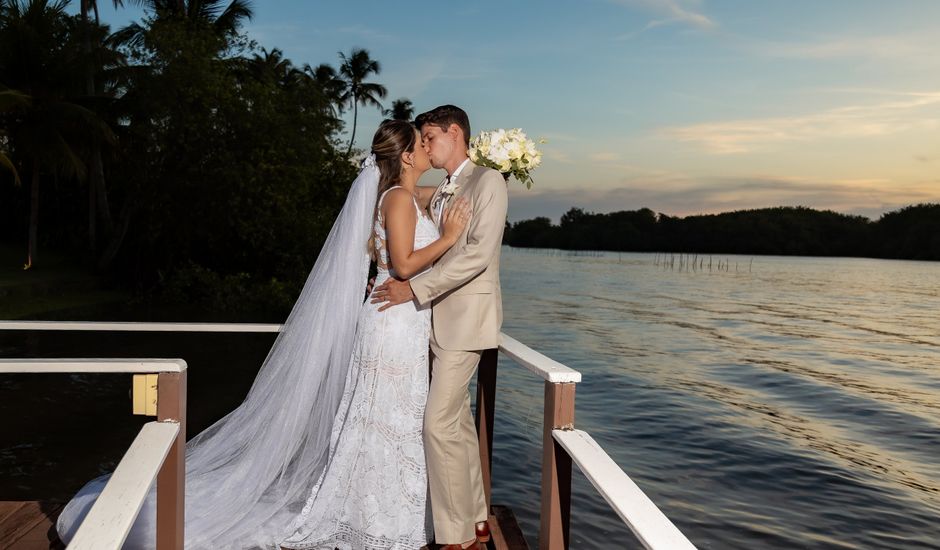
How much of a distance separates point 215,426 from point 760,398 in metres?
18.0

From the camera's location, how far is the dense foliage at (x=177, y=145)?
2373 cm

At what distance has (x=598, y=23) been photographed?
4331 cm

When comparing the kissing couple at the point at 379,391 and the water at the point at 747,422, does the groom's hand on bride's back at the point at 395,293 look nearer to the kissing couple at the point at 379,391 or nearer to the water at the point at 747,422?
the kissing couple at the point at 379,391

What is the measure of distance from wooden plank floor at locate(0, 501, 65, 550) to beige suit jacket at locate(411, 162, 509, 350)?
1.79 m

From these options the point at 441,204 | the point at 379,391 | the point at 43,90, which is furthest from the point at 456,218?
the point at 43,90

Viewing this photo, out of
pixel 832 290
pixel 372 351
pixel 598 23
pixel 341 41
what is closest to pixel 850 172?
pixel 832 290

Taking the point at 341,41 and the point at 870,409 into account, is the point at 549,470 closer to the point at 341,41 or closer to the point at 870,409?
the point at 870,409

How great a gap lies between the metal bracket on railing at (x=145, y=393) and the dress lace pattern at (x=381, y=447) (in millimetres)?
1165

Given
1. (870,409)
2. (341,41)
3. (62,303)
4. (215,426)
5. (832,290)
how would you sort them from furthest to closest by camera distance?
(832,290) → (341,41) → (62,303) → (870,409) → (215,426)

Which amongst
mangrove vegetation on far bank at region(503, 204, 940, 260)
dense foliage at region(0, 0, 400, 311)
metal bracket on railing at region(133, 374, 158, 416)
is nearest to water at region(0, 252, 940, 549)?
dense foliage at region(0, 0, 400, 311)

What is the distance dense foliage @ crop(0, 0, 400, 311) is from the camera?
23734 mm

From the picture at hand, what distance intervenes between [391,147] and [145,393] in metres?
1.53

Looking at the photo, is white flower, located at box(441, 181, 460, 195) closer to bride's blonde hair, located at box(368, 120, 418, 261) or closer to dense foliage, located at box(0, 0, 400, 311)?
bride's blonde hair, located at box(368, 120, 418, 261)

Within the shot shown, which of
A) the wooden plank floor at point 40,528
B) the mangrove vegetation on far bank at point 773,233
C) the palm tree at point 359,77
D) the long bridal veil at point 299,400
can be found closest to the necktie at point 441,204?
the long bridal veil at point 299,400
